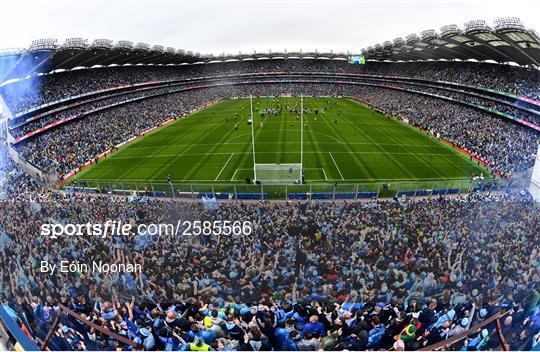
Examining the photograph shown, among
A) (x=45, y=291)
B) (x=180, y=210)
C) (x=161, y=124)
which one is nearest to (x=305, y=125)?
(x=161, y=124)

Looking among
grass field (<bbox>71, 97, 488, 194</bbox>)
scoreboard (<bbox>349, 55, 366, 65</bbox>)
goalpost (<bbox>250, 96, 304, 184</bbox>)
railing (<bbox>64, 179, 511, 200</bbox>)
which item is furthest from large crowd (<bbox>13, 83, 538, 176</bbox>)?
scoreboard (<bbox>349, 55, 366, 65</bbox>)

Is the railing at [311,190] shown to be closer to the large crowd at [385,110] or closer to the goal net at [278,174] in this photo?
the goal net at [278,174]

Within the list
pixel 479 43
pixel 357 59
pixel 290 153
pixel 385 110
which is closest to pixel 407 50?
pixel 385 110

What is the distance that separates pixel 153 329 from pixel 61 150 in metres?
28.9

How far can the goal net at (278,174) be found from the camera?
2275 centimetres

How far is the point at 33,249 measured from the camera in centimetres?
1034

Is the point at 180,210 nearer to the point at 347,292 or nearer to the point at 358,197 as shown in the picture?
the point at 347,292

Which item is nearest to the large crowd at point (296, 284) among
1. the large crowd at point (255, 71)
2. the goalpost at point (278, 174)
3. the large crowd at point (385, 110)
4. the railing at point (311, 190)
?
the railing at point (311, 190)

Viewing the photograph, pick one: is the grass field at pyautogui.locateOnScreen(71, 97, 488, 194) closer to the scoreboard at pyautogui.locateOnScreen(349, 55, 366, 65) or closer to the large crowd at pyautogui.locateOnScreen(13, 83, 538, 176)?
the large crowd at pyautogui.locateOnScreen(13, 83, 538, 176)

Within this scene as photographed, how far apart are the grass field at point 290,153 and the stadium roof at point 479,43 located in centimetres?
1023

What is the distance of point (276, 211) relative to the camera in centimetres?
1381

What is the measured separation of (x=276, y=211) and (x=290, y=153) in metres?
17.7

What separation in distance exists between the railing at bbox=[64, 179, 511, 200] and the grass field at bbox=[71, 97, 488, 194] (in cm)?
81

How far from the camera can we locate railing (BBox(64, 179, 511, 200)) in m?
19.1
